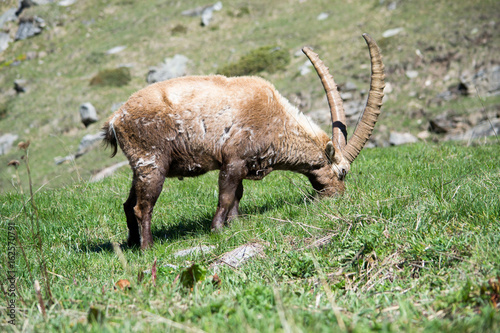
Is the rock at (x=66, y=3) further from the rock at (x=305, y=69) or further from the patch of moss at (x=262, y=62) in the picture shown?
the rock at (x=305, y=69)

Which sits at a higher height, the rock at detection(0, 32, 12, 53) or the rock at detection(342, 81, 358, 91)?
the rock at detection(0, 32, 12, 53)

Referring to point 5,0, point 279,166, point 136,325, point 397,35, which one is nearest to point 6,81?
point 5,0

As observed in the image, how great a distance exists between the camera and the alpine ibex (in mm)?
4906

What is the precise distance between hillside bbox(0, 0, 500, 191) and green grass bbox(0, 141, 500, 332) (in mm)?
4149

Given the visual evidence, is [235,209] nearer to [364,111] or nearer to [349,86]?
[364,111]

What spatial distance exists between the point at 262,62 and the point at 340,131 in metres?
21.4

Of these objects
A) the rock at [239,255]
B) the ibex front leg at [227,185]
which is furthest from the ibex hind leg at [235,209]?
the rock at [239,255]

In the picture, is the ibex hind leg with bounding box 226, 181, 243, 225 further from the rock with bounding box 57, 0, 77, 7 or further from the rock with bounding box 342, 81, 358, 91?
the rock with bounding box 57, 0, 77, 7

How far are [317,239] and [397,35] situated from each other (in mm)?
23363

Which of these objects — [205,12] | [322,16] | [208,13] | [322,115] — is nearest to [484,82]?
[322,115]

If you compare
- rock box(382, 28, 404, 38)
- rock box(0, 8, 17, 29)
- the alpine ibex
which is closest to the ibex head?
the alpine ibex

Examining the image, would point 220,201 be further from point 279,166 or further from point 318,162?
point 318,162

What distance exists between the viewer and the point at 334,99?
19.8 ft

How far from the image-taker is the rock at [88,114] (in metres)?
25.8
